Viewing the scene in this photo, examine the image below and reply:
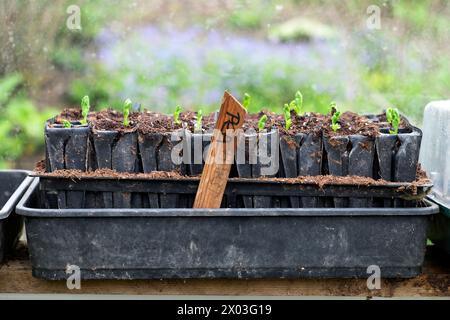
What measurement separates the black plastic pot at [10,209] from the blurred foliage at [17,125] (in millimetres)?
1550

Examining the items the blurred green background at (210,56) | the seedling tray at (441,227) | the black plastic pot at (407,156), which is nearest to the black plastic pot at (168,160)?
the black plastic pot at (407,156)

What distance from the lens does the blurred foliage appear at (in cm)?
371

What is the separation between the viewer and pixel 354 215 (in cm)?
168

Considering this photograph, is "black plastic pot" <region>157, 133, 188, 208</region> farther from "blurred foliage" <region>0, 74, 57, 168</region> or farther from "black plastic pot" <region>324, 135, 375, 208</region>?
"blurred foliage" <region>0, 74, 57, 168</region>

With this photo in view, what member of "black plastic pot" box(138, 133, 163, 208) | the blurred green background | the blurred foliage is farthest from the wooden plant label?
the blurred foliage

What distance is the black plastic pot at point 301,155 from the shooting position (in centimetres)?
174

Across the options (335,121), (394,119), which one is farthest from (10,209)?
(394,119)

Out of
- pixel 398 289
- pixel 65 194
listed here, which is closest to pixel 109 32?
pixel 65 194

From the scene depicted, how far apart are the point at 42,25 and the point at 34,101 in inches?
15.3

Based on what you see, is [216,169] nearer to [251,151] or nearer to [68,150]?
[251,151]

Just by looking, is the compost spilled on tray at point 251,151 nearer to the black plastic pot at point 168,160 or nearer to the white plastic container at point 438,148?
the black plastic pot at point 168,160

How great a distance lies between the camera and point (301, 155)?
175 cm
